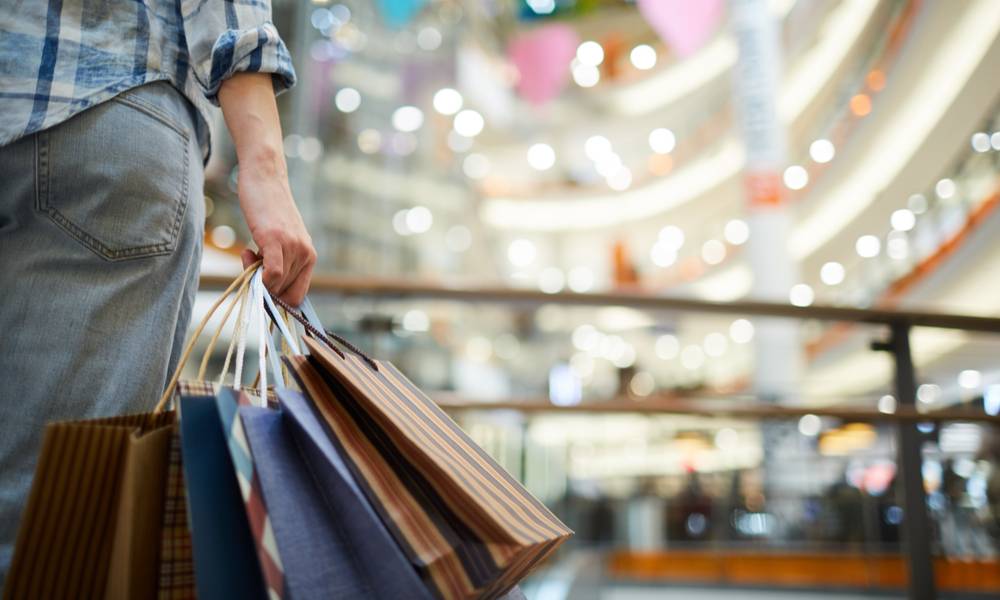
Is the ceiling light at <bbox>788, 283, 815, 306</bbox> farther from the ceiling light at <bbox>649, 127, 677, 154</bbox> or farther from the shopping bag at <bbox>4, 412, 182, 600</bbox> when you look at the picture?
the ceiling light at <bbox>649, 127, 677, 154</bbox>

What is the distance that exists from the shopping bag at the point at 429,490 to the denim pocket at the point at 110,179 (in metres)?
0.22

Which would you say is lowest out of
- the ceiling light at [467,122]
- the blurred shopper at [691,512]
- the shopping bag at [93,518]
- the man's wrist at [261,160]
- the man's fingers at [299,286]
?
the blurred shopper at [691,512]

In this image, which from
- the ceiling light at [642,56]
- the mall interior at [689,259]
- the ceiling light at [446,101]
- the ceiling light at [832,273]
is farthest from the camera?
the ceiling light at [642,56]

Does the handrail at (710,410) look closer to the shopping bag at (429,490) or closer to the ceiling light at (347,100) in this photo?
the shopping bag at (429,490)

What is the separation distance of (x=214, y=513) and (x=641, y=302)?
5.64 ft

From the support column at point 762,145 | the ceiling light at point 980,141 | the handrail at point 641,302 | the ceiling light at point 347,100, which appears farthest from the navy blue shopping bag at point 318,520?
the support column at point 762,145

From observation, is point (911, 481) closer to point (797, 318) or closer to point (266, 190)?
point (797, 318)

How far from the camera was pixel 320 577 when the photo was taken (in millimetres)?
551

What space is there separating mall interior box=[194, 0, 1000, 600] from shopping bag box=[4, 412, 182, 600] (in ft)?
4.58

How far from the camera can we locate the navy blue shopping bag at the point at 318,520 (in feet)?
1.81

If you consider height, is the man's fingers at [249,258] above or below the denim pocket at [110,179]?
below

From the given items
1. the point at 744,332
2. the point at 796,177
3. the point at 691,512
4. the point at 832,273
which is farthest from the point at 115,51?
the point at 796,177

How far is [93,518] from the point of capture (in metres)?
0.58

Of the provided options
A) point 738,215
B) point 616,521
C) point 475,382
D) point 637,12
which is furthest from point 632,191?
point 616,521
